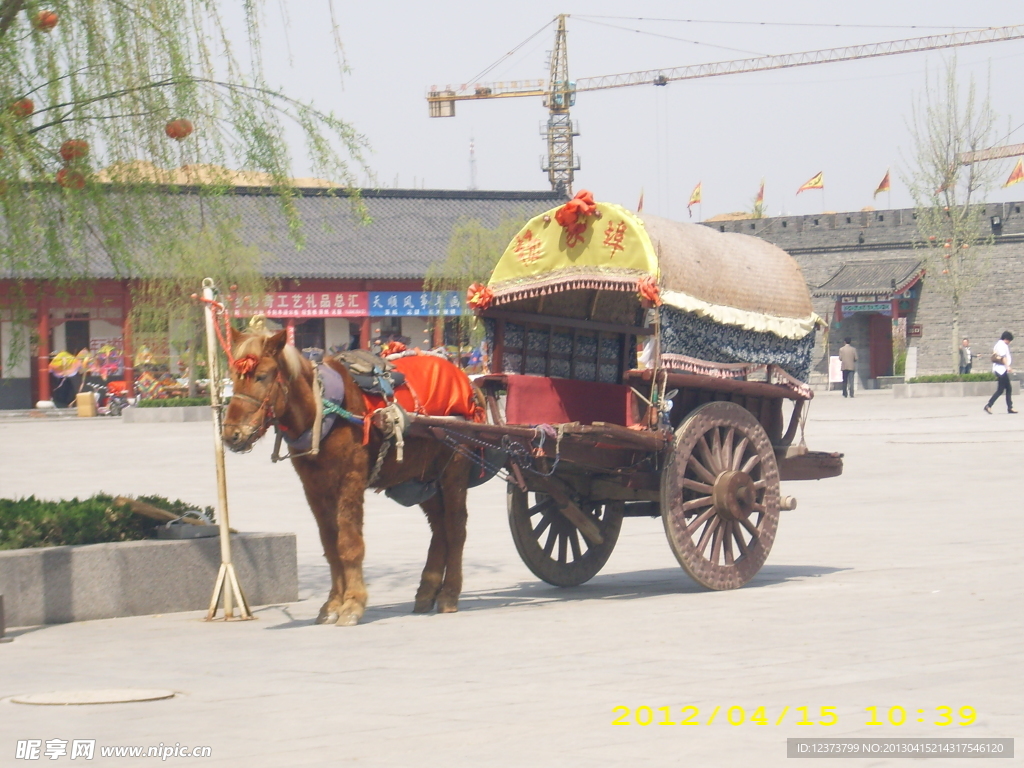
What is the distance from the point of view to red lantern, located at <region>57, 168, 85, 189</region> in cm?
914

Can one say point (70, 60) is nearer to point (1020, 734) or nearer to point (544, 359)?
point (544, 359)

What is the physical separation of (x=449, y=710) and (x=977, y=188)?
136 feet

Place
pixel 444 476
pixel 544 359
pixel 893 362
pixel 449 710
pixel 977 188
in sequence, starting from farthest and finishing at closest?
1. pixel 893 362
2. pixel 977 188
3. pixel 544 359
4. pixel 444 476
5. pixel 449 710

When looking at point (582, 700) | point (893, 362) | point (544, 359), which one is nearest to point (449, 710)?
point (582, 700)

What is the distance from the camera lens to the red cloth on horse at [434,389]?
30.1 ft

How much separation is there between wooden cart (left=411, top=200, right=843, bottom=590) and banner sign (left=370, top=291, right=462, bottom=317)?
33.7 m

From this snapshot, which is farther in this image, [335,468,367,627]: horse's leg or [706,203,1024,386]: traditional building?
[706,203,1024,386]: traditional building

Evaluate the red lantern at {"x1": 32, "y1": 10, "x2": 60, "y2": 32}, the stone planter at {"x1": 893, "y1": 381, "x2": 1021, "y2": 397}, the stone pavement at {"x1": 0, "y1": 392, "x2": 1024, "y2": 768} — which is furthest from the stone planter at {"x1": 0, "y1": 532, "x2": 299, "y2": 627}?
the stone planter at {"x1": 893, "y1": 381, "x2": 1021, "y2": 397}

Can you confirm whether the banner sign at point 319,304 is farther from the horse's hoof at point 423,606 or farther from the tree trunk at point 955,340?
the horse's hoof at point 423,606

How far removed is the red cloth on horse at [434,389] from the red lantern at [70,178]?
7.60 feet

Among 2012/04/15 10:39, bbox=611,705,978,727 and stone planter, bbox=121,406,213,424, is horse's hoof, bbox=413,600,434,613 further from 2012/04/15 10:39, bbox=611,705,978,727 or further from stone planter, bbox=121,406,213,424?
stone planter, bbox=121,406,213,424

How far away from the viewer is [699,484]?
9.59 m

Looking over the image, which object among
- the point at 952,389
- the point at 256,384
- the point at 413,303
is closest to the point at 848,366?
the point at 952,389

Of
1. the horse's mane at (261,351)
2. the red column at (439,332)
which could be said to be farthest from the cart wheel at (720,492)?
the red column at (439,332)
